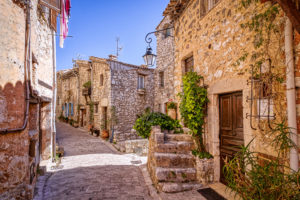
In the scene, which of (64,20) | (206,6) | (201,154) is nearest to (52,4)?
(64,20)

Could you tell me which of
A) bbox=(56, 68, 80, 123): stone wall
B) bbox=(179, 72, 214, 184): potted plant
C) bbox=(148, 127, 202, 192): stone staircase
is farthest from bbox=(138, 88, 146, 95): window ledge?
bbox=(179, 72, 214, 184): potted plant

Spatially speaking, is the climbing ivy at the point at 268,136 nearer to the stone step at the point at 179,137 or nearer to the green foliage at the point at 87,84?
the stone step at the point at 179,137

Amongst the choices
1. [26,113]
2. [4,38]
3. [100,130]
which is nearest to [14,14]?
[4,38]

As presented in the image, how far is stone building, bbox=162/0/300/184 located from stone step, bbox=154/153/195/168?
57 cm

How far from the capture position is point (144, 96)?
45.4ft

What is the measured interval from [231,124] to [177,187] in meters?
1.76

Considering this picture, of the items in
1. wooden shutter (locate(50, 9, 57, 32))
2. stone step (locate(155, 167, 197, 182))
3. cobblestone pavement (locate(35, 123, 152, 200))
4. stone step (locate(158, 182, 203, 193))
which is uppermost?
wooden shutter (locate(50, 9, 57, 32))

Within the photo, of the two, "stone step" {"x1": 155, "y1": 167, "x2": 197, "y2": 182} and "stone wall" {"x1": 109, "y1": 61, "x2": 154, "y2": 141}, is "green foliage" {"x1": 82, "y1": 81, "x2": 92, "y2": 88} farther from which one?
"stone step" {"x1": 155, "y1": 167, "x2": 197, "y2": 182}

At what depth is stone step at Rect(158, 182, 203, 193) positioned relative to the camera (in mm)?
3463

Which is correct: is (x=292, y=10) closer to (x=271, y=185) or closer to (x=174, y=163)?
(x=271, y=185)

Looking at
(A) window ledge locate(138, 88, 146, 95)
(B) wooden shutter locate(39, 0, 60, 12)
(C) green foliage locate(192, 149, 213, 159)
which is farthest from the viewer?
(A) window ledge locate(138, 88, 146, 95)

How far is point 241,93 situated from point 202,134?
1493 millimetres

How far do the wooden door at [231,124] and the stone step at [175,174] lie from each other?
693mm

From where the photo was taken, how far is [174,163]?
397cm
